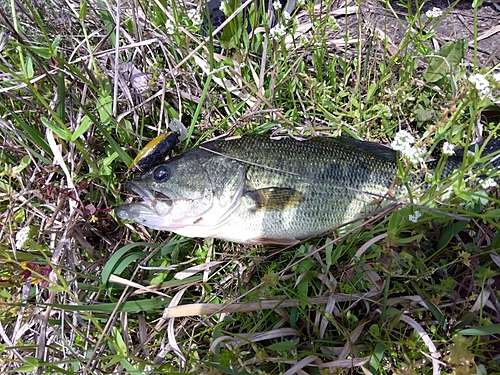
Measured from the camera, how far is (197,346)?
2.74 m

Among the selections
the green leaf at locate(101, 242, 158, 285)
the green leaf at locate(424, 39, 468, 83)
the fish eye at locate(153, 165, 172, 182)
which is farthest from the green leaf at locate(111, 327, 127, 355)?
the green leaf at locate(424, 39, 468, 83)

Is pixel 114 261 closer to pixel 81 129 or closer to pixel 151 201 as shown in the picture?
pixel 151 201

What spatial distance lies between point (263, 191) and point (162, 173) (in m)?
0.75

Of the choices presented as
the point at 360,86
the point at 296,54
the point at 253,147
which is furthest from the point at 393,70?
the point at 253,147

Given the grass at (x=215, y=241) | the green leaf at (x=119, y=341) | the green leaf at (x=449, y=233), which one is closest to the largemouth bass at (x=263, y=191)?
the grass at (x=215, y=241)

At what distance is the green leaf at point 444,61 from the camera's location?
10.3ft

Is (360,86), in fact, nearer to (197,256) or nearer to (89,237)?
(197,256)

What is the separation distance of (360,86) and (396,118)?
429 mm

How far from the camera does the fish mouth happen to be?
2.63 metres

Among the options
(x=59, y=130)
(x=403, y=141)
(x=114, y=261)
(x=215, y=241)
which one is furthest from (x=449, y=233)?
(x=59, y=130)

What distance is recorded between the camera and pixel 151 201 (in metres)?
2.63

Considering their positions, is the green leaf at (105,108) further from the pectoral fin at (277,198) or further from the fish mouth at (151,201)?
the pectoral fin at (277,198)

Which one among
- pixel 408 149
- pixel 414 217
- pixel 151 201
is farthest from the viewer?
pixel 151 201

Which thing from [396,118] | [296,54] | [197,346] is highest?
[296,54]
